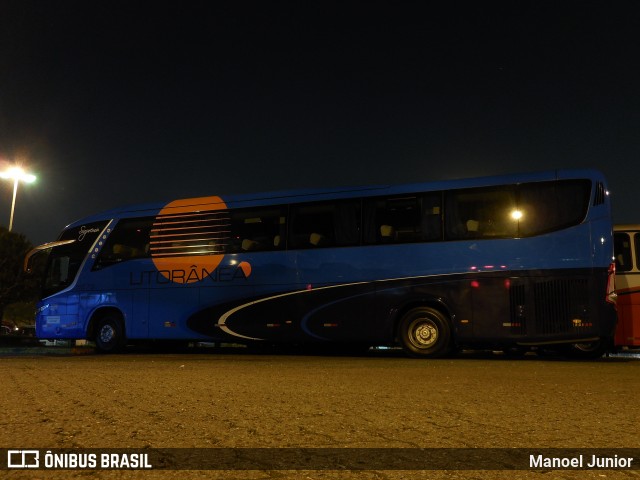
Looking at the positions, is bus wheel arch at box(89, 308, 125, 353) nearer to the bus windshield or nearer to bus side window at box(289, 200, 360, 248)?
the bus windshield

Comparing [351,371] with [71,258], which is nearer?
[351,371]

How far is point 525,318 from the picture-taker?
11422 millimetres

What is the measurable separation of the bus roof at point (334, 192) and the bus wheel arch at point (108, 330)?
2634mm

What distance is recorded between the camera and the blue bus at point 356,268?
11.2 meters

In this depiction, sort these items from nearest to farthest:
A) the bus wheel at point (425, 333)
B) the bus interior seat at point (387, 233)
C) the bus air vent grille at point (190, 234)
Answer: the bus wheel at point (425, 333) → the bus interior seat at point (387, 233) → the bus air vent grille at point (190, 234)

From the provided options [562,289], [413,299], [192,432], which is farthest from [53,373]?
[562,289]

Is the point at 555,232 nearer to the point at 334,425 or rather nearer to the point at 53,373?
Answer: the point at 334,425

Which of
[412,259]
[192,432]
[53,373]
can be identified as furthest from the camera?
[412,259]

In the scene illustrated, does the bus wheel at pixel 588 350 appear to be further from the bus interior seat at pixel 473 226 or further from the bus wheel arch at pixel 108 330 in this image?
the bus wheel arch at pixel 108 330

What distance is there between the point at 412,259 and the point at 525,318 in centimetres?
249

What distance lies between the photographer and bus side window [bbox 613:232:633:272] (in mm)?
13406

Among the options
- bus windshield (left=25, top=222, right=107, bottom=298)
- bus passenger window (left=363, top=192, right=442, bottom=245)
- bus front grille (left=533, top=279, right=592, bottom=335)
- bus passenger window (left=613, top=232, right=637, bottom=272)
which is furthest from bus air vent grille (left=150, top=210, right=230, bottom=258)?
bus passenger window (left=613, top=232, right=637, bottom=272)

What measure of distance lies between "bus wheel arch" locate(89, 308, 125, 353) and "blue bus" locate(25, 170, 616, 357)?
0.13ft

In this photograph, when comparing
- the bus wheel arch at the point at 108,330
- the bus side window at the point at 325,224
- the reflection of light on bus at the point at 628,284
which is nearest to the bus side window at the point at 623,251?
the reflection of light on bus at the point at 628,284
